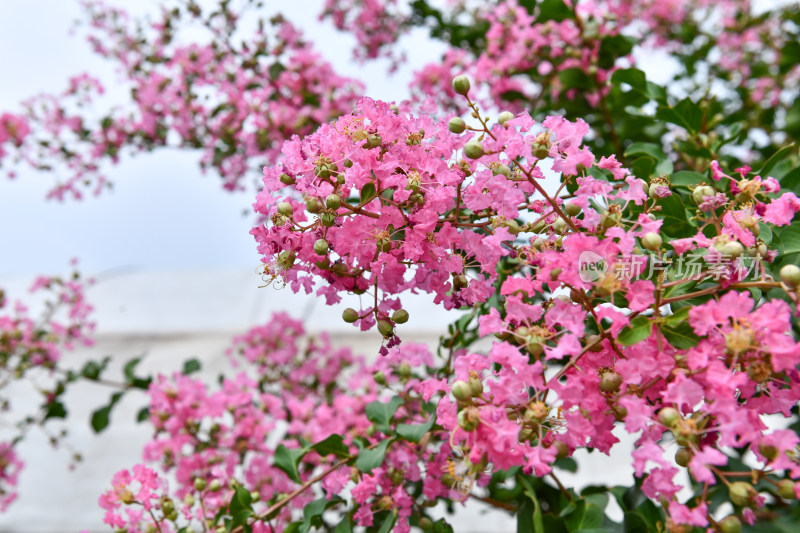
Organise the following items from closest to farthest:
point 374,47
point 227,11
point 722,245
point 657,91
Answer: point 722,245, point 657,91, point 227,11, point 374,47

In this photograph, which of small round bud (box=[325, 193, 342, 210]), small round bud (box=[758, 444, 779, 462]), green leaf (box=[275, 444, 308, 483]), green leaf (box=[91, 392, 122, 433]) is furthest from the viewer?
green leaf (box=[91, 392, 122, 433])

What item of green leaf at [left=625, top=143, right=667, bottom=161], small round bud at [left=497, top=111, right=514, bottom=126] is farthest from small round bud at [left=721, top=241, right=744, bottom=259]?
green leaf at [left=625, top=143, right=667, bottom=161]

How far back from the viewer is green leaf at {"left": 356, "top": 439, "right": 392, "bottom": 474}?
0.74m

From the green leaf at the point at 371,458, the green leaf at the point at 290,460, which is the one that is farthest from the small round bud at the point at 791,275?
the green leaf at the point at 290,460

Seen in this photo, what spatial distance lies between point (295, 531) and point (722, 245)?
0.65 metres

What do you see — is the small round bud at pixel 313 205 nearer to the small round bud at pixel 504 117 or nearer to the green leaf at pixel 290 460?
the small round bud at pixel 504 117

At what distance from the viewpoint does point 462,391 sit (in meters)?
0.48

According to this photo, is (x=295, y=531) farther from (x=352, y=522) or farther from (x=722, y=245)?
(x=722, y=245)

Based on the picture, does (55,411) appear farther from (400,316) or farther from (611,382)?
(611,382)

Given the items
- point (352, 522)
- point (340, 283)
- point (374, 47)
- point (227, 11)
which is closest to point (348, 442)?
point (352, 522)

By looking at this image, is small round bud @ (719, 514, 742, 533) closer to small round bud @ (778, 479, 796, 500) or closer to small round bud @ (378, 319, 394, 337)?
small round bud @ (778, 479, 796, 500)

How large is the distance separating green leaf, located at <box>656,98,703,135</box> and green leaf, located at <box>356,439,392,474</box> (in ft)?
2.19

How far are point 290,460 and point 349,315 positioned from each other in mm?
357

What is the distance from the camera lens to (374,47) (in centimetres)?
209
